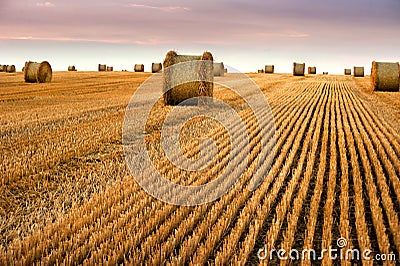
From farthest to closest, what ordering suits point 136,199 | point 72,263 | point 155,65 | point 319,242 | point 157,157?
point 155,65 → point 157,157 → point 136,199 → point 319,242 → point 72,263

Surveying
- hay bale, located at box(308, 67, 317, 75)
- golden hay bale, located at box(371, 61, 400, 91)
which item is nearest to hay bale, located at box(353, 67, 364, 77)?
hay bale, located at box(308, 67, 317, 75)

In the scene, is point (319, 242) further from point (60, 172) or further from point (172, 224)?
point (60, 172)

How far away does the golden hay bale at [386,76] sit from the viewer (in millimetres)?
22656

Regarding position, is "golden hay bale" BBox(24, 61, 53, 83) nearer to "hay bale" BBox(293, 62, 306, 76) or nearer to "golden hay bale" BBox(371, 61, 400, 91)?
"golden hay bale" BBox(371, 61, 400, 91)

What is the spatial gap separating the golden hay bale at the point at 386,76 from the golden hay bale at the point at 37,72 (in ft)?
65.3

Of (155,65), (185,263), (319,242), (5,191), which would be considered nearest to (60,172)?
(5,191)

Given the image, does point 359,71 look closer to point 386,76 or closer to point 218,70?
point 218,70

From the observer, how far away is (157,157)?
7.23 m

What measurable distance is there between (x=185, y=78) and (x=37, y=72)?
601 inches

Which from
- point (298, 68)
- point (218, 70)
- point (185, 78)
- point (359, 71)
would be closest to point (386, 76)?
point (185, 78)

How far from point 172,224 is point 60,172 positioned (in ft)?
9.14

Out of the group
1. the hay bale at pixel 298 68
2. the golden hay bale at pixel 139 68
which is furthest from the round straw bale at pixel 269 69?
the golden hay bale at pixel 139 68

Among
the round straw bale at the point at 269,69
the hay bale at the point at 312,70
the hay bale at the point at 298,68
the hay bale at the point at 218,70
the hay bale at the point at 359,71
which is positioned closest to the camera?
the hay bale at the point at 218,70

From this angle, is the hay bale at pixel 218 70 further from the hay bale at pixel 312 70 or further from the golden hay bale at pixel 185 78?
the golden hay bale at pixel 185 78
